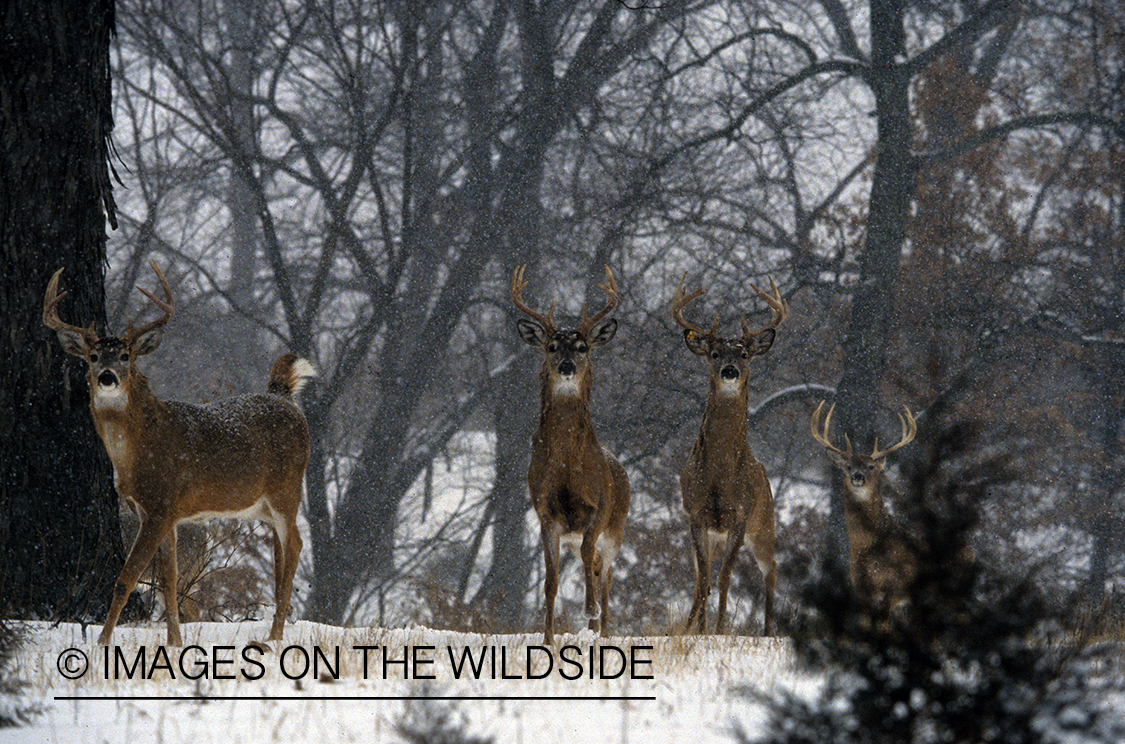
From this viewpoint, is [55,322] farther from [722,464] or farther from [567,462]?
[722,464]

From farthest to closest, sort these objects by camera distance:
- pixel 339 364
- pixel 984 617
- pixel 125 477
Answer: pixel 339 364 < pixel 125 477 < pixel 984 617

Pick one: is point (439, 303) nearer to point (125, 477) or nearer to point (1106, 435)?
point (1106, 435)

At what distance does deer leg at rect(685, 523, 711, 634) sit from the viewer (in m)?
8.22

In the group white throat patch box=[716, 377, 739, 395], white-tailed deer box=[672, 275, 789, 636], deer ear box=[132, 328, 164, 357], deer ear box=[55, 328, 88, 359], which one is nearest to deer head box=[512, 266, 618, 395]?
white-tailed deer box=[672, 275, 789, 636]

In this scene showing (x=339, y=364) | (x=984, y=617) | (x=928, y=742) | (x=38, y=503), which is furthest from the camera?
(x=339, y=364)

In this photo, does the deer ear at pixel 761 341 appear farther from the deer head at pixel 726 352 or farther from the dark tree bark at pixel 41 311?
the dark tree bark at pixel 41 311

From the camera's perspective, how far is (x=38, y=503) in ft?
26.0

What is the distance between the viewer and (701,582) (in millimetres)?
8305

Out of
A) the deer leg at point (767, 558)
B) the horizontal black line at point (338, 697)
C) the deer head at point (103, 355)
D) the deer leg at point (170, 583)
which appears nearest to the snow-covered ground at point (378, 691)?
the horizontal black line at point (338, 697)

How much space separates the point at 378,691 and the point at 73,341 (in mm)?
2662

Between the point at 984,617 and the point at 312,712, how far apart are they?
254 centimetres

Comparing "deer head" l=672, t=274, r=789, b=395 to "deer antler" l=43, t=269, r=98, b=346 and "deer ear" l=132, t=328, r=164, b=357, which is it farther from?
"deer antler" l=43, t=269, r=98, b=346

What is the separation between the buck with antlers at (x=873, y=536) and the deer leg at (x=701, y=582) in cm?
99

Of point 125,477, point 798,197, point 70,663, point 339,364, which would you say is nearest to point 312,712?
point 70,663
